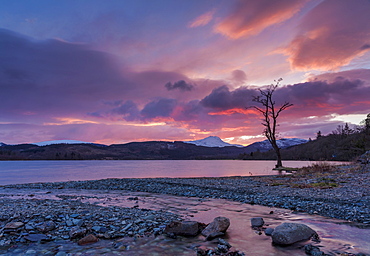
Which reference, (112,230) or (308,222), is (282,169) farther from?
(112,230)

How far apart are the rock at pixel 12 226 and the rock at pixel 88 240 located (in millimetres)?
2823

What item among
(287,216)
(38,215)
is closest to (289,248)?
(287,216)

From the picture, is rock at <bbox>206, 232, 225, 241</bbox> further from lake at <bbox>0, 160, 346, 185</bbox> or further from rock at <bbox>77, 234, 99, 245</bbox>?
lake at <bbox>0, 160, 346, 185</bbox>

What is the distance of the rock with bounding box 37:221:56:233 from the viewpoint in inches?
338

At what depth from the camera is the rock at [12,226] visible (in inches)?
329

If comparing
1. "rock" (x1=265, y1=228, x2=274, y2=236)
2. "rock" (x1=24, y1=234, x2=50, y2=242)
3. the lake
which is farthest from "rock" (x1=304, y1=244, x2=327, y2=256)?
the lake

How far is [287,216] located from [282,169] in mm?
33238

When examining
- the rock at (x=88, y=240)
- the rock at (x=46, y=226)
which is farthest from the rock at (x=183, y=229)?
the rock at (x=46, y=226)

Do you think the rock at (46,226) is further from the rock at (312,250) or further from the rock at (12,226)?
the rock at (312,250)

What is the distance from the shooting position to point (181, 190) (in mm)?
21031

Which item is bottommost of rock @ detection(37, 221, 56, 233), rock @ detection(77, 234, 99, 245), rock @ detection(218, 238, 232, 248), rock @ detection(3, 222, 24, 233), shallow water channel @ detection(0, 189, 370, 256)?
shallow water channel @ detection(0, 189, 370, 256)

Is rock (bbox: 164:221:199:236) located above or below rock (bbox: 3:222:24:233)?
below

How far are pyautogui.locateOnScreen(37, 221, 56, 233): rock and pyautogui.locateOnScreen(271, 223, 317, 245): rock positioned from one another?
26.3 ft

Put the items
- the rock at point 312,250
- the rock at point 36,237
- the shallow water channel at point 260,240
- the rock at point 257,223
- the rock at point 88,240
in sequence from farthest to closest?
the rock at point 257,223, the rock at point 36,237, the rock at point 88,240, the shallow water channel at point 260,240, the rock at point 312,250
